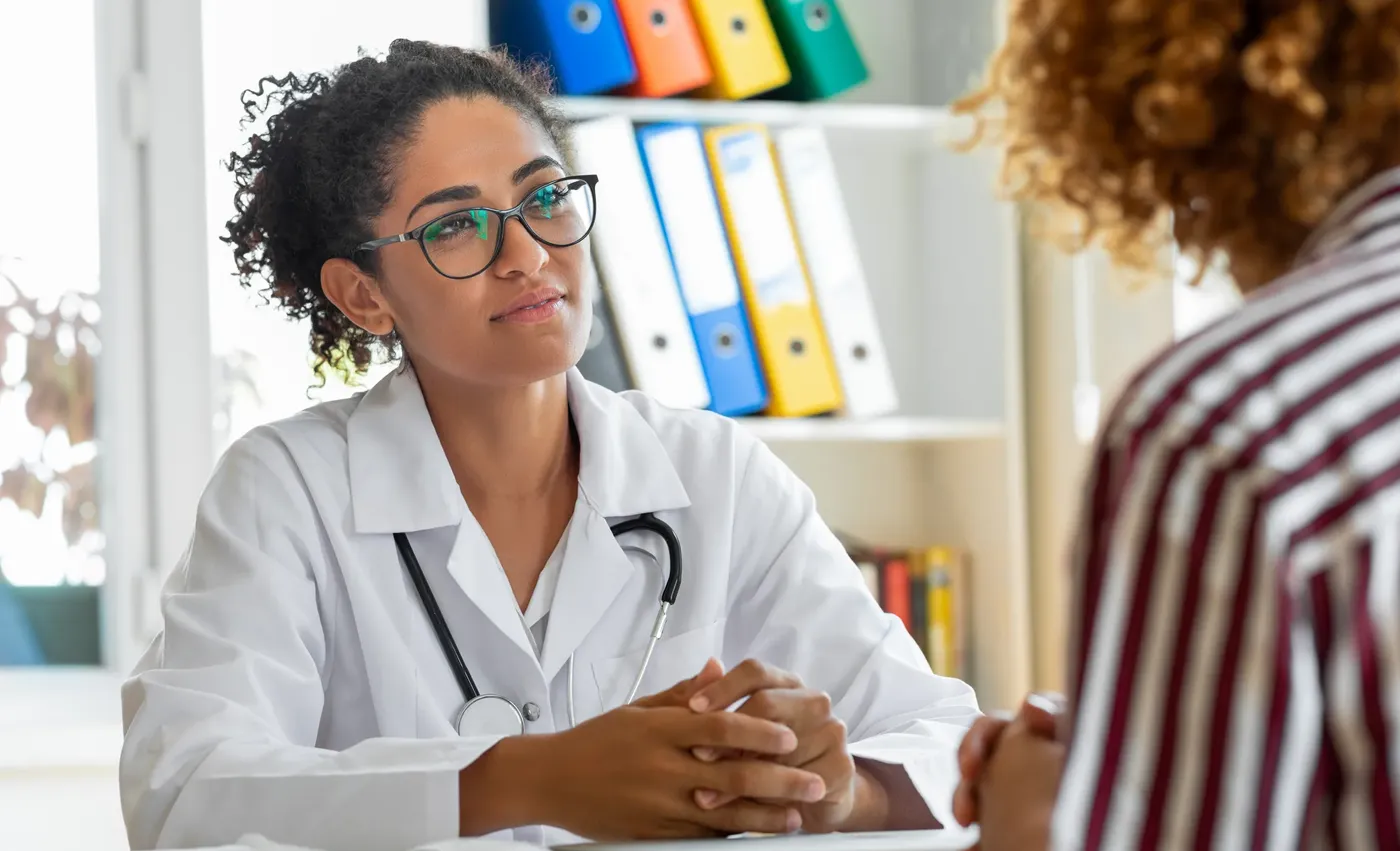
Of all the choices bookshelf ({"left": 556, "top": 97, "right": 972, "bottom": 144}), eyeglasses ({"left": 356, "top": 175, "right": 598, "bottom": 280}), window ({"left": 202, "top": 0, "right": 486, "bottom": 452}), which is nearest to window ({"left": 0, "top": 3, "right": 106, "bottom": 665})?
window ({"left": 202, "top": 0, "right": 486, "bottom": 452})

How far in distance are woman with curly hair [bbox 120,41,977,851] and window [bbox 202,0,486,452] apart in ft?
2.26

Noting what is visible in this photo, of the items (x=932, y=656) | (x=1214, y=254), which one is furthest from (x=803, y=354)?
(x=1214, y=254)

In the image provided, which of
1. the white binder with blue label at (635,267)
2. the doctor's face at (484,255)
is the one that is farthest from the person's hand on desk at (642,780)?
the white binder with blue label at (635,267)

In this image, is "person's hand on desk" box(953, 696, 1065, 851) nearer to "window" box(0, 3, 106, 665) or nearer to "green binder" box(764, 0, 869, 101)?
"green binder" box(764, 0, 869, 101)

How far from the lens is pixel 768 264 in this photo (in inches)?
92.7

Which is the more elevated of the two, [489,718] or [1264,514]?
[1264,514]

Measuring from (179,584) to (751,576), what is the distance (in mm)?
575

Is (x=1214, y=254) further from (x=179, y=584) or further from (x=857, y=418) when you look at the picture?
(x=857, y=418)

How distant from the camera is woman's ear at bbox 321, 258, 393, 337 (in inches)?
63.4

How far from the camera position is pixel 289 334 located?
2426 mm

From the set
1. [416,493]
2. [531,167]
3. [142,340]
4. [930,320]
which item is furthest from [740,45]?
[416,493]

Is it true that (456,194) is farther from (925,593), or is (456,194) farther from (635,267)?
(925,593)

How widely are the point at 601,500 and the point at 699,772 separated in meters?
0.48

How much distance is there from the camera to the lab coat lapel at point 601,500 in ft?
4.73
